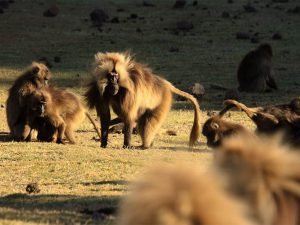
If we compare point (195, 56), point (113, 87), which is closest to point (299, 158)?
point (113, 87)

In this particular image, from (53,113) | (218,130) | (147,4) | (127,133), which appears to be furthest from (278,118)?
(147,4)

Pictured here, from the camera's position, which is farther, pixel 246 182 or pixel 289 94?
pixel 289 94

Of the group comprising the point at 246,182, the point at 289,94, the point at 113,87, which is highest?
the point at 246,182

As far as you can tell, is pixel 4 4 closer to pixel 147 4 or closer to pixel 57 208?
pixel 147 4

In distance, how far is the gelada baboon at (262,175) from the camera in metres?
3.92

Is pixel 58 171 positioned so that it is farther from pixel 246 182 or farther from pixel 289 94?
pixel 289 94

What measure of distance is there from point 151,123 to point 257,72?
8.84 m

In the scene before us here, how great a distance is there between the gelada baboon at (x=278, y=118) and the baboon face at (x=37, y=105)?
5.13 meters

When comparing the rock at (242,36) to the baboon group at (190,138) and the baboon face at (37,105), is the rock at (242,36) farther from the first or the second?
the baboon face at (37,105)

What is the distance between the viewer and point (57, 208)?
29.5 ft

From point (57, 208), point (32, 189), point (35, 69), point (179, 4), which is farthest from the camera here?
point (179, 4)

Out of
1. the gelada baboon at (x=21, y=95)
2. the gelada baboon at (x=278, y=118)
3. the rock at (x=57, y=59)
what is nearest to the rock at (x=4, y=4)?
the rock at (x=57, y=59)

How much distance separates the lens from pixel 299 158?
4.30 metres

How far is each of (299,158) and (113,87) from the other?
10.6 metres
